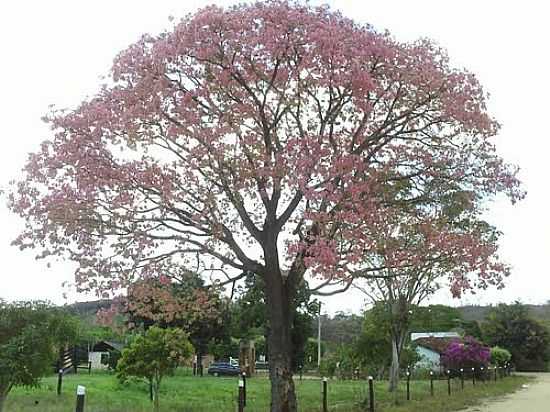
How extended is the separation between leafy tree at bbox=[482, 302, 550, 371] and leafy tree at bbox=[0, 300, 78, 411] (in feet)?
177

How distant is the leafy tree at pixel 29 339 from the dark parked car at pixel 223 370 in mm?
39345

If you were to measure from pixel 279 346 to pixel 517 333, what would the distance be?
2053 inches

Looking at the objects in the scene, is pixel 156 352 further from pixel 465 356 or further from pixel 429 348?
pixel 429 348

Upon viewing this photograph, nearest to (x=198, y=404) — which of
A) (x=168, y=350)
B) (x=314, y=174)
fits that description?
(x=168, y=350)

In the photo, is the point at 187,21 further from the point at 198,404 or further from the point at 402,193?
the point at 198,404

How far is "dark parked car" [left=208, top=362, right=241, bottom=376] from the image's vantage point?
5006cm

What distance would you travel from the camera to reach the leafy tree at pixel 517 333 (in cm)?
5919

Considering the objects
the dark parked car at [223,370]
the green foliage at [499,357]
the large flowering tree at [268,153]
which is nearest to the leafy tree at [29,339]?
the large flowering tree at [268,153]

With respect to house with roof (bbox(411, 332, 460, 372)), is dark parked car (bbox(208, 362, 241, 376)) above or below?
below

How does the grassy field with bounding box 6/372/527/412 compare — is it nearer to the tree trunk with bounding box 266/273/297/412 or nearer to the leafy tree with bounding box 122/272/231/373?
the leafy tree with bounding box 122/272/231/373

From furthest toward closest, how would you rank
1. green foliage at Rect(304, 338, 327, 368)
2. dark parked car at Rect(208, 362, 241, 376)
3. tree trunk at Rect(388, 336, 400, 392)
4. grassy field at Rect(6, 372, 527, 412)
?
green foliage at Rect(304, 338, 327, 368) → dark parked car at Rect(208, 362, 241, 376) → tree trunk at Rect(388, 336, 400, 392) → grassy field at Rect(6, 372, 527, 412)

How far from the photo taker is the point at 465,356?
37906 mm

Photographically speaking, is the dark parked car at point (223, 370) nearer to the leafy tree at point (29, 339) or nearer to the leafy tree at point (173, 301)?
the leafy tree at point (173, 301)

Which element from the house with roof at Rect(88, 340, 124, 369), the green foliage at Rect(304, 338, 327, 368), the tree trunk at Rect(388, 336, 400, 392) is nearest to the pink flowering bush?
the tree trunk at Rect(388, 336, 400, 392)
